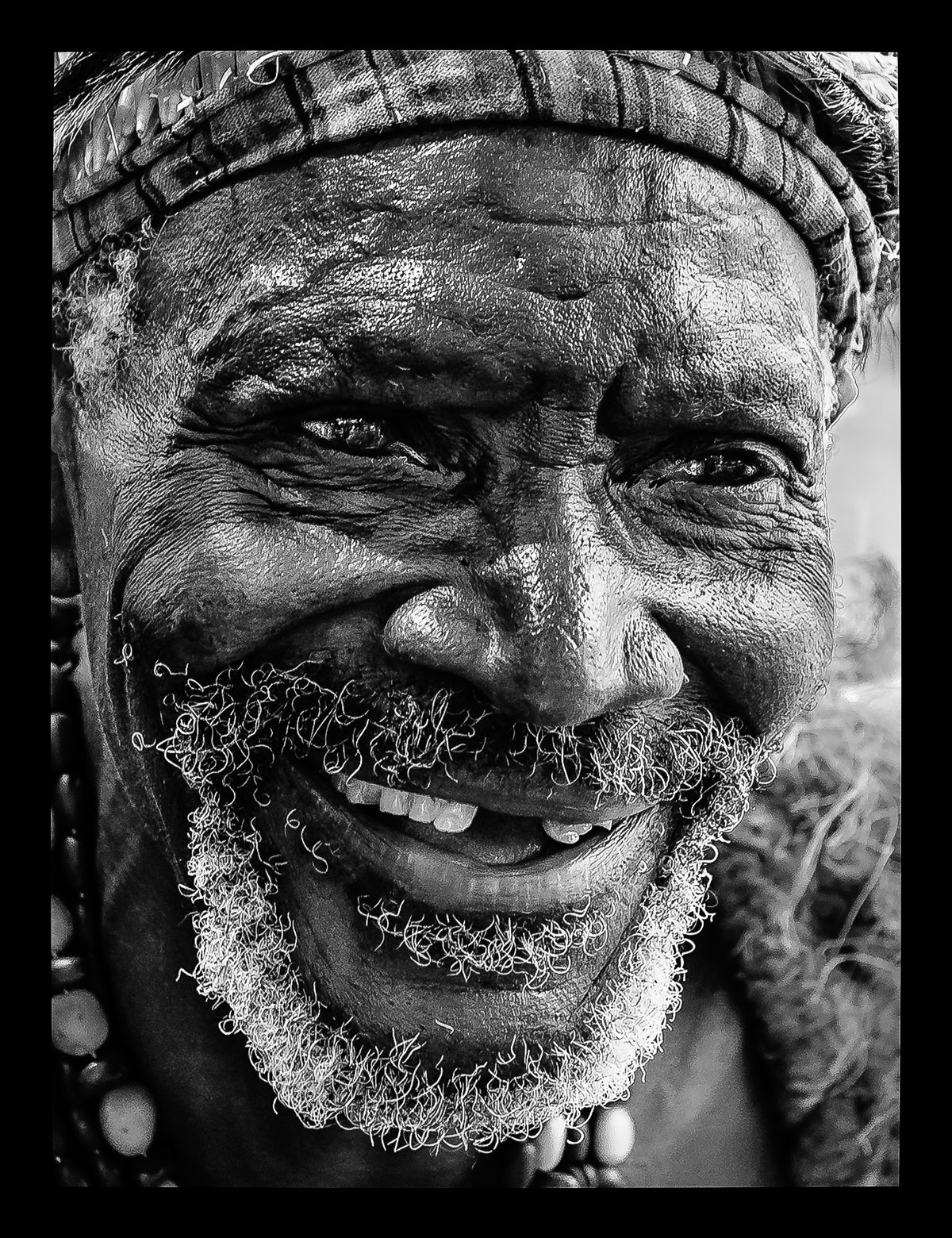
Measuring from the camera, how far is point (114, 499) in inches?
42.5

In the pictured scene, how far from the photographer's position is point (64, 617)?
4.02 ft

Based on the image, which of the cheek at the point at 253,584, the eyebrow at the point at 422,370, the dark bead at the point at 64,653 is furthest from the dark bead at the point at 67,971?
the eyebrow at the point at 422,370

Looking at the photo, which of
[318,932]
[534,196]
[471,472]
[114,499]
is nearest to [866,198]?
[534,196]

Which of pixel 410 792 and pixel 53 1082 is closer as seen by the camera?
pixel 410 792

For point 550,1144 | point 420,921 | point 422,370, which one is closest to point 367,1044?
point 420,921

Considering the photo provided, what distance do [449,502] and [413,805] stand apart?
1.05 ft

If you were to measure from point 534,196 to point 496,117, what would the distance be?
0.09 m

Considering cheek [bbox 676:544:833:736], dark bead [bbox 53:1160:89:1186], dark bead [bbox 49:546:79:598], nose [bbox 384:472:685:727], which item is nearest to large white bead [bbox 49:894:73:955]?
dark bead [bbox 53:1160:89:1186]

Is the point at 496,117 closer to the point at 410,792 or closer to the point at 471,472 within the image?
the point at 471,472

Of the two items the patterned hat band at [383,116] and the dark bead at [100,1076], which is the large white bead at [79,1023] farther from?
the patterned hat band at [383,116]

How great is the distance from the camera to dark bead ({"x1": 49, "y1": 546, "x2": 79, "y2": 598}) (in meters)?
1.21

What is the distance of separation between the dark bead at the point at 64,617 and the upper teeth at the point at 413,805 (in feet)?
1.28

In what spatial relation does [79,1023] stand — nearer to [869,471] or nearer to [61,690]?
[61,690]

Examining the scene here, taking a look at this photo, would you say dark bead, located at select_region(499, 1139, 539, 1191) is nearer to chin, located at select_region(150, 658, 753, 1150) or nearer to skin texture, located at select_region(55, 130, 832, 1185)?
chin, located at select_region(150, 658, 753, 1150)
